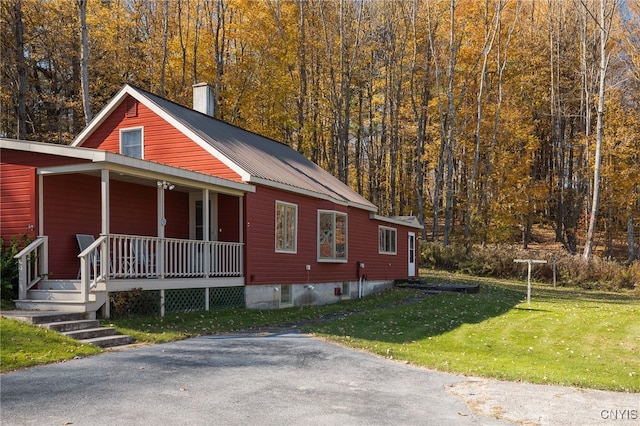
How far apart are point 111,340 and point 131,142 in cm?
879

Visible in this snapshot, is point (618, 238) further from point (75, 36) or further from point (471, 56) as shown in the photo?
point (75, 36)

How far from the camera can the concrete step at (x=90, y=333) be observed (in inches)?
370

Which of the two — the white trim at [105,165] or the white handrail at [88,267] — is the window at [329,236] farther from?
the white handrail at [88,267]

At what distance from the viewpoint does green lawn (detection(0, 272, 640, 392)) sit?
9141 millimetres

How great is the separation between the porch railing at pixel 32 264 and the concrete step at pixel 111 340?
99.5 inches

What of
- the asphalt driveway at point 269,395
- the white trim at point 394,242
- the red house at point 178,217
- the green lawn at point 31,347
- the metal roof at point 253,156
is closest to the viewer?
the asphalt driveway at point 269,395

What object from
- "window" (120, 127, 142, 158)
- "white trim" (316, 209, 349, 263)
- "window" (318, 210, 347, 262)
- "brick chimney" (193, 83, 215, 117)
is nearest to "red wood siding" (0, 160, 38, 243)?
"window" (120, 127, 142, 158)

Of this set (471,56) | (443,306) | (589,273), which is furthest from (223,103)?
(589,273)

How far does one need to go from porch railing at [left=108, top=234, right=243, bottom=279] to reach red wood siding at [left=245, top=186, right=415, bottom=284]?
0.60m

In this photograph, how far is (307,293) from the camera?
59.4 feet

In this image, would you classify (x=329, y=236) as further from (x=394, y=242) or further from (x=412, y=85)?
(x=412, y=85)

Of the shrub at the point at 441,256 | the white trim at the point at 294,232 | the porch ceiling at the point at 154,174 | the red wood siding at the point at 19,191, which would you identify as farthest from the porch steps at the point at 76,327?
the shrub at the point at 441,256

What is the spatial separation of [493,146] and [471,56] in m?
5.75

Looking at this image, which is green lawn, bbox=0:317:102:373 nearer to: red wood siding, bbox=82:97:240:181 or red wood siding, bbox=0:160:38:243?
red wood siding, bbox=0:160:38:243
